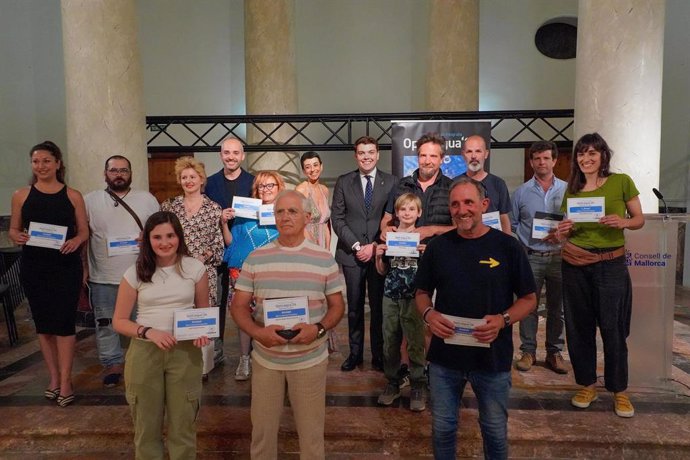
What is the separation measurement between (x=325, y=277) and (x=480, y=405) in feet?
3.10

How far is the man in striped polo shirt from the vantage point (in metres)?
2.32

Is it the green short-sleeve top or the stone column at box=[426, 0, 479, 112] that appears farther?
the stone column at box=[426, 0, 479, 112]

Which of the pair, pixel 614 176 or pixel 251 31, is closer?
pixel 614 176

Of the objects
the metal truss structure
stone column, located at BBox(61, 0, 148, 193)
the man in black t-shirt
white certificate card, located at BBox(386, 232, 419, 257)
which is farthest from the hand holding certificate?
the metal truss structure

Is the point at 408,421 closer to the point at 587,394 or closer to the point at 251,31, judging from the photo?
the point at 587,394

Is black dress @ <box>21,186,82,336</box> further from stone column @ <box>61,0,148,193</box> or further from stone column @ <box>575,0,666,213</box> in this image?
stone column @ <box>575,0,666,213</box>

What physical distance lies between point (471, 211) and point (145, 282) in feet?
5.23

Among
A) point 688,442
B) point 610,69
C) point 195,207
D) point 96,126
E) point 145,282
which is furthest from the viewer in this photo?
point 96,126

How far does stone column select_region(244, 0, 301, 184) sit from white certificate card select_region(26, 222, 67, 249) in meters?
5.68

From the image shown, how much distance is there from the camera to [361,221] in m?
3.97

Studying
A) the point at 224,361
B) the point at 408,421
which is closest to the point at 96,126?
the point at 224,361

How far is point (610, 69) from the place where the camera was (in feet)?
14.2

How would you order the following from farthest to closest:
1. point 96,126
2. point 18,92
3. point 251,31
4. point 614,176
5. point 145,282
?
point 18,92 < point 251,31 < point 96,126 < point 614,176 < point 145,282

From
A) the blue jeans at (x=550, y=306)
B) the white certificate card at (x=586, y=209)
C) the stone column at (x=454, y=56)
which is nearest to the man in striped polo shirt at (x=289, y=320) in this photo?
the white certificate card at (x=586, y=209)
